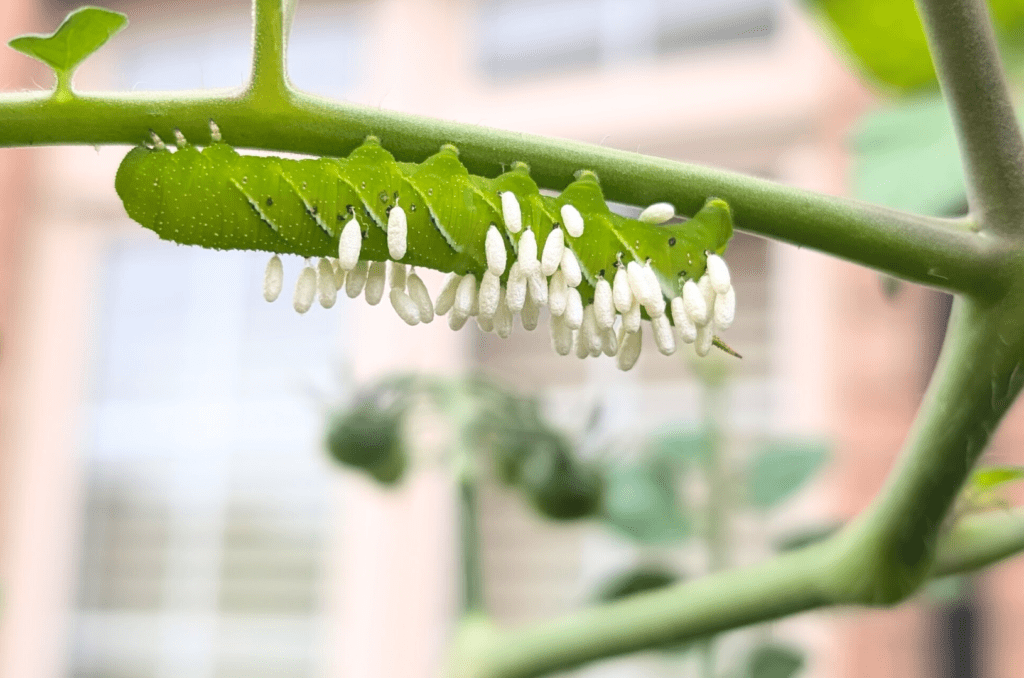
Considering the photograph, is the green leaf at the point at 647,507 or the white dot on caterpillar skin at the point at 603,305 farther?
the green leaf at the point at 647,507

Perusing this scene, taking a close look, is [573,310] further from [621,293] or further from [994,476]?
[994,476]

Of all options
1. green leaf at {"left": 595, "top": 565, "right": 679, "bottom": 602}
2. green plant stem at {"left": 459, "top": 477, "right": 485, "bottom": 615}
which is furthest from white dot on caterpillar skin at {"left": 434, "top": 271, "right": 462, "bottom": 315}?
green leaf at {"left": 595, "top": 565, "right": 679, "bottom": 602}

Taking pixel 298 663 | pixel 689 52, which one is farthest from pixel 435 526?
pixel 689 52

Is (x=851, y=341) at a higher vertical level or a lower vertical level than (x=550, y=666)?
higher

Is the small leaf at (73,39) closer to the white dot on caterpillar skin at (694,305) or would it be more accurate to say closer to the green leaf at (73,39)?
the green leaf at (73,39)

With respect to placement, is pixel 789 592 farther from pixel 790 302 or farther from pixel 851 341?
pixel 790 302

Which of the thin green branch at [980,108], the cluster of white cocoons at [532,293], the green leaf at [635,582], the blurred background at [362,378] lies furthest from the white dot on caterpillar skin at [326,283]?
the blurred background at [362,378]

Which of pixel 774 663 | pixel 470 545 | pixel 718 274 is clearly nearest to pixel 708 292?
pixel 718 274
